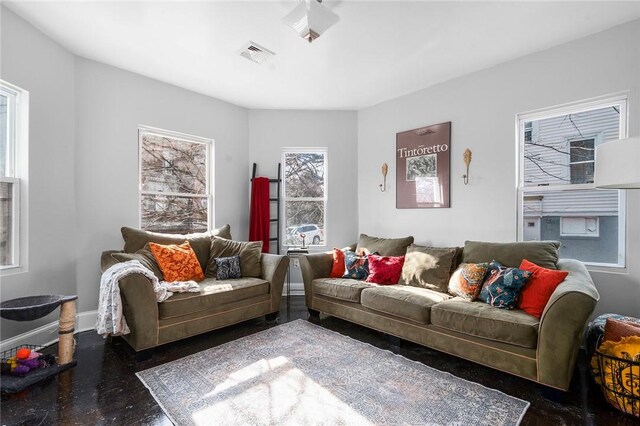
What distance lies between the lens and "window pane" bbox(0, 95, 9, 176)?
251 centimetres

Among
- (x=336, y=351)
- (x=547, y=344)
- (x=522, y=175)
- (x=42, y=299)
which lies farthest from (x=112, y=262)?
(x=522, y=175)

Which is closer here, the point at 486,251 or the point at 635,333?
the point at 635,333

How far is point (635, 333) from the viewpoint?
6.02 ft

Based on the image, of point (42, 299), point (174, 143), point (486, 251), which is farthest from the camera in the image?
point (174, 143)

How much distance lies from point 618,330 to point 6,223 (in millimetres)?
4543

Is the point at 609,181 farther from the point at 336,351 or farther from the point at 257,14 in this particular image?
the point at 257,14

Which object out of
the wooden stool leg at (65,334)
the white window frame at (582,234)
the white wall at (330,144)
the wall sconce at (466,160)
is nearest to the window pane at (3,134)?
the wooden stool leg at (65,334)

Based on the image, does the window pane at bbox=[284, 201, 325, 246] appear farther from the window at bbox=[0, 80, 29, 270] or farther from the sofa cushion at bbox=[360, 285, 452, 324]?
the window at bbox=[0, 80, 29, 270]

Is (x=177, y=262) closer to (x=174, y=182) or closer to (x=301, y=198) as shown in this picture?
(x=174, y=182)

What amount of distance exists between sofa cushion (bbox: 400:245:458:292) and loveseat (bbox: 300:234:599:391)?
0.18ft

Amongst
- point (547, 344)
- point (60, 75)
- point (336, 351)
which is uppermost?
point (60, 75)

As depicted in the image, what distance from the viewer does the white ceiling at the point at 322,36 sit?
231 centimetres

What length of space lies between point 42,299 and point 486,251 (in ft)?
12.3

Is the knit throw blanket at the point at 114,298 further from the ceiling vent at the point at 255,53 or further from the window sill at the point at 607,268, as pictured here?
the window sill at the point at 607,268
